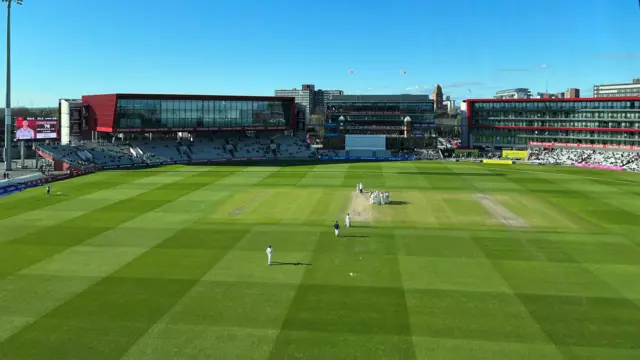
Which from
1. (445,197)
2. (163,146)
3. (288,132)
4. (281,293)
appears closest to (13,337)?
(281,293)

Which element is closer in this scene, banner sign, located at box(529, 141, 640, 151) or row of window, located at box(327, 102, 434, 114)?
banner sign, located at box(529, 141, 640, 151)

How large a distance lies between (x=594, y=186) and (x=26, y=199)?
A: 67.2 metres

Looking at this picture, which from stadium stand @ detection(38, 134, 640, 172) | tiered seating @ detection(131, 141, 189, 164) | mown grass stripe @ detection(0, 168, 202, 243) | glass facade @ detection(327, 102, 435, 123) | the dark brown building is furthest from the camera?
glass facade @ detection(327, 102, 435, 123)

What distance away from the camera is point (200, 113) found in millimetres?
106500

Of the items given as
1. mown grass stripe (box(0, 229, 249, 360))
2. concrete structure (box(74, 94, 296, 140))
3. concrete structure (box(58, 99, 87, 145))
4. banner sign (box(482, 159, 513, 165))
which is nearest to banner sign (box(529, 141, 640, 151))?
banner sign (box(482, 159, 513, 165))

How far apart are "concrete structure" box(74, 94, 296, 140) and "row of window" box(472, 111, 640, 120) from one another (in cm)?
4989

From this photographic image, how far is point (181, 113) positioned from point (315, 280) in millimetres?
84922

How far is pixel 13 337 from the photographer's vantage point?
785 inches

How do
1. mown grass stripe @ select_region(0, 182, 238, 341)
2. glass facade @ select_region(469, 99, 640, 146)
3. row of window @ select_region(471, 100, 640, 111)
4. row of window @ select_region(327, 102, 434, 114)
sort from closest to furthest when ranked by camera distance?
mown grass stripe @ select_region(0, 182, 238, 341)
glass facade @ select_region(469, 99, 640, 146)
row of window @ select_region(471, 100, 640, 111)
row of window @ select_region(327, 102, 434, 114)

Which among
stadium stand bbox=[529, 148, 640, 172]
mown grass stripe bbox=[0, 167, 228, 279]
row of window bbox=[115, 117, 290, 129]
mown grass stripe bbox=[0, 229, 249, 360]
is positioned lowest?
mown grass stripe bbox=[0, 229, 249, 360]

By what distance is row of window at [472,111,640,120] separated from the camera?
356ft

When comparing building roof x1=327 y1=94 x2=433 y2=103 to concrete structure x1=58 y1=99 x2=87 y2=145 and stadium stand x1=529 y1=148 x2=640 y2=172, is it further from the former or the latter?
concrete structure x1=58 y1=99 x2=87 y2=145

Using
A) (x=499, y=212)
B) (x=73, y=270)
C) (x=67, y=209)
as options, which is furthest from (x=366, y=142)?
(x=73, y=270)

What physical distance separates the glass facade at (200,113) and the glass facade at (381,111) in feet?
96.8
